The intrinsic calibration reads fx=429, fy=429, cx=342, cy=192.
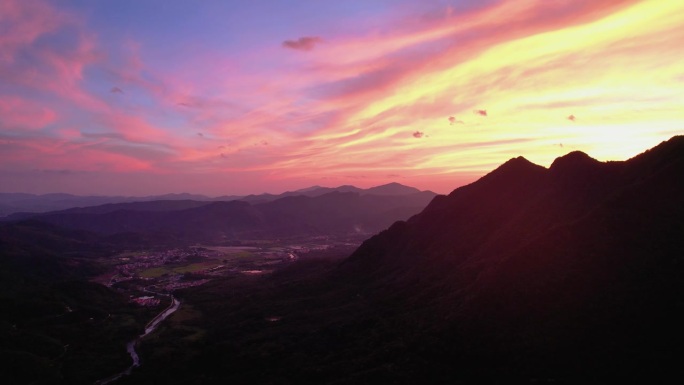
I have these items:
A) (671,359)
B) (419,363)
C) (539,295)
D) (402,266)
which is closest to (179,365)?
(419,363)

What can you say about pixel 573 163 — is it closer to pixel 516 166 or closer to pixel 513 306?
pixel 516 166

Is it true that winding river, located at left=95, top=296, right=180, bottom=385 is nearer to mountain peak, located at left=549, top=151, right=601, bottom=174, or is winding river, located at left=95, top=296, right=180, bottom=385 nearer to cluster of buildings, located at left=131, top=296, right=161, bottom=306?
cluster of buildings, located at left=131, top=296, right=161, bottom=306

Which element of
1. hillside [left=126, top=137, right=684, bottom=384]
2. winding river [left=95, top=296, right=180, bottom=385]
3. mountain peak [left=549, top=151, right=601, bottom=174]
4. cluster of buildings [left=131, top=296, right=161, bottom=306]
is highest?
mountain peak [left=549, top=151, right=601, bottom=174]

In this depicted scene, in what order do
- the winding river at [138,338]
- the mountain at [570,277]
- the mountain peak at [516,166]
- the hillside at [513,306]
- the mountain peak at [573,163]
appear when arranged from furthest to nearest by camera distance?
the mountain peak at [516,166]
the mountain peak at [573,163]
the winding river at [138,338]
the hillside at [513,306]
the mountain at [570,277]

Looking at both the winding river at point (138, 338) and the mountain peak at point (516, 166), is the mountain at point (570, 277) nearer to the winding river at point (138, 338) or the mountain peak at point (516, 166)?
the mountain peak at point (516, 166)

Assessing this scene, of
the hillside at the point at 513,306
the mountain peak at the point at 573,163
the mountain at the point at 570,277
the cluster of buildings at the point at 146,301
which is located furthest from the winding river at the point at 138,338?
the mountain peak at the point at 573,163

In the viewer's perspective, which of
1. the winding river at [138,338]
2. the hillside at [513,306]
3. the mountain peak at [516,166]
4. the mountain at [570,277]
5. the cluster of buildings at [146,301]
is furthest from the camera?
the cluster of buildings at [146,301]

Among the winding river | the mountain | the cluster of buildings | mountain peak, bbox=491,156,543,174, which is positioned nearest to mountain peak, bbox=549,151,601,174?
the mountain
